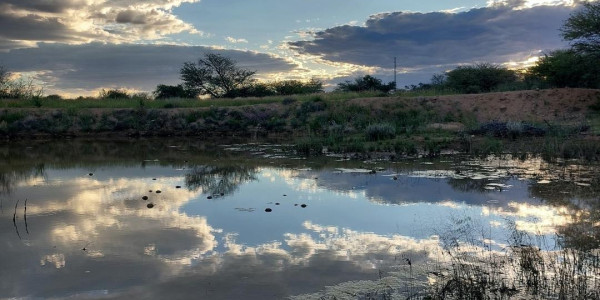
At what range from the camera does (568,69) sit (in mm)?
36719

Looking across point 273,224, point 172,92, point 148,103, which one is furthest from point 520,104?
point 172,92

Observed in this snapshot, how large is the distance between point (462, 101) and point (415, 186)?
22.6 meters

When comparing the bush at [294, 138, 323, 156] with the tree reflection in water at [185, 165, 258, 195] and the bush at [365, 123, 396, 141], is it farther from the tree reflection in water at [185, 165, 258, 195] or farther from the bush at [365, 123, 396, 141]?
the bush at [365, 123, 396, 141]

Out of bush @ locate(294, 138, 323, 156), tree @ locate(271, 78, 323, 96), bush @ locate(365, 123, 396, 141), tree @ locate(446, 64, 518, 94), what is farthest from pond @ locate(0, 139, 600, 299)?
tree @ locate(271, 78, 323, 96)

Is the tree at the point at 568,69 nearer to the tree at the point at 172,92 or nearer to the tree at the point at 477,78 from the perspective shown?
the tree at the point at 477,78

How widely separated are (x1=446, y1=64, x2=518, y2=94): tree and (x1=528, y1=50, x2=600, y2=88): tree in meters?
3.64

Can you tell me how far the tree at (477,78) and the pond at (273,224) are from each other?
3064 centimetres

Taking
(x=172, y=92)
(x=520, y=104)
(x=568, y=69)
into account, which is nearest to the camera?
(x=520, y=104)

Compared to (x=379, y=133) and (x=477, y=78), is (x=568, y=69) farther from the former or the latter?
(x=379, y=133)

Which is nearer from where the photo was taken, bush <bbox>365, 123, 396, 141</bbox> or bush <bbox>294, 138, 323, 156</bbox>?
bush <bbox>294, 138, 323, 156</bbox>

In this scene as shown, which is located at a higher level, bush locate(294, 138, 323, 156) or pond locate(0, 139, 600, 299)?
bush locate(294, 138, 323, 156)

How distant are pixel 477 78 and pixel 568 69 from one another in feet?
35.8

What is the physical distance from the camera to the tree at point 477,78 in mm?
45728

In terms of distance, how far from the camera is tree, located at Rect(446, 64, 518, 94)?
45.7m
